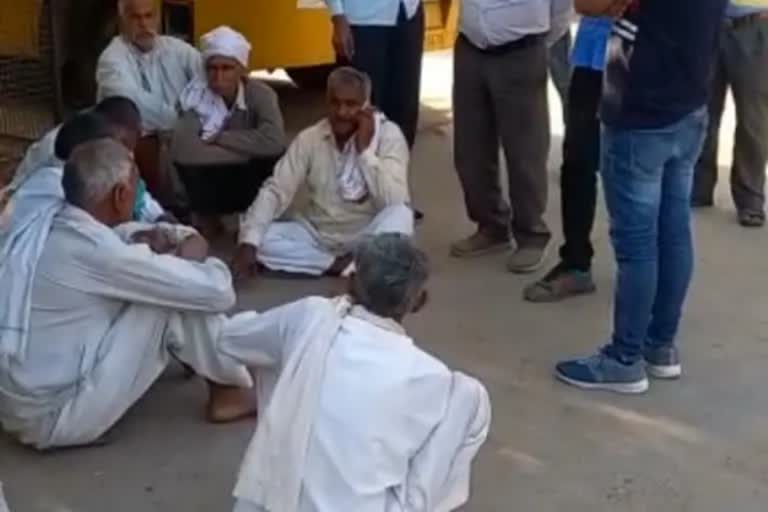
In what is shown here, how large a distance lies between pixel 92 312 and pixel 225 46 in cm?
220

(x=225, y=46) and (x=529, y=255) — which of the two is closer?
(x=529, y=255)

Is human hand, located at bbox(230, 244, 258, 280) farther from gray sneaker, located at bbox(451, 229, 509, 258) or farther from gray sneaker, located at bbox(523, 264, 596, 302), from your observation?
gray sneaker, located at bbox(523, 264, 596, 302)

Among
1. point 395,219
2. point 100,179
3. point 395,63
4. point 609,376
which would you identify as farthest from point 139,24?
point 609,376

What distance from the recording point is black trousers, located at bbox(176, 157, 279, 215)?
6.61 meters

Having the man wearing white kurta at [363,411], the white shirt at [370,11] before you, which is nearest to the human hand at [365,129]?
the white shirt at [370,11]

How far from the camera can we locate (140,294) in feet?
15.1

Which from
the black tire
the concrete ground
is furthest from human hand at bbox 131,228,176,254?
the black tire

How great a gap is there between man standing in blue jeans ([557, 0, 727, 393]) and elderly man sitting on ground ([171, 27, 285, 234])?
6.16 ft

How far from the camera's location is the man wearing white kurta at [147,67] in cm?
678

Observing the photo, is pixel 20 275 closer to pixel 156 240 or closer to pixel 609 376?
pixel 156 240

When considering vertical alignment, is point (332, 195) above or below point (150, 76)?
below

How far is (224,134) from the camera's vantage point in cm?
662

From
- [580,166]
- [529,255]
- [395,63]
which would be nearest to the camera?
[580,166]

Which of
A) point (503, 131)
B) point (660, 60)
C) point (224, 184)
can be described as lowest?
point (224, 184)
